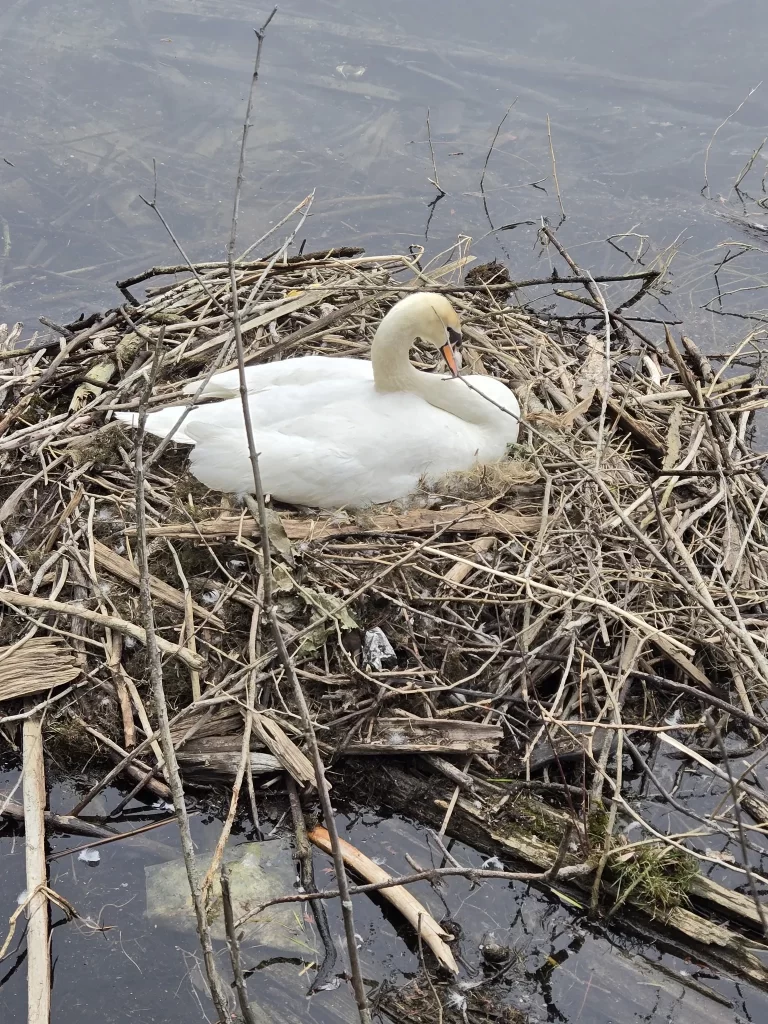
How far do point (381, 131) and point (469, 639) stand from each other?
7.21m

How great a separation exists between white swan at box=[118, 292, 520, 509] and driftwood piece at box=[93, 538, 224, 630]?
595mm

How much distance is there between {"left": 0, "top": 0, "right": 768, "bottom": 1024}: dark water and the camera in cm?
902

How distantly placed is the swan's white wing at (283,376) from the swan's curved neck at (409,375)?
0.24 metres

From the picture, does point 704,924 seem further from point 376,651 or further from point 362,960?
point 376,651

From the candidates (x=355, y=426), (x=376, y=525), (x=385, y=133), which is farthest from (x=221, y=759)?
(x=385, y=133)

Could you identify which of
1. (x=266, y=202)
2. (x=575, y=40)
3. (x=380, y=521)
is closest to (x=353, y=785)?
(x=380, y=521)

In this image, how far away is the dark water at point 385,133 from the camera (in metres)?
9.02

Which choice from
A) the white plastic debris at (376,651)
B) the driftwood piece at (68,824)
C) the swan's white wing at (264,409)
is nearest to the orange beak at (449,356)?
the swan's white wing at (264,409)

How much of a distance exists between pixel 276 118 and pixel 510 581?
748cm

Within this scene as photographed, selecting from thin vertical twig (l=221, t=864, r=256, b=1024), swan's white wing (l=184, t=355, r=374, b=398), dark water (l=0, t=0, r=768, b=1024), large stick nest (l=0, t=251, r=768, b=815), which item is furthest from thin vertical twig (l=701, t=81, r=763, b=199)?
thin vertical twig (l=221, t=864, r=256, b=1024)

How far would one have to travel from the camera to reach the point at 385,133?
10281 mm

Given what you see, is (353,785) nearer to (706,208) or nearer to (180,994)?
(180,994)

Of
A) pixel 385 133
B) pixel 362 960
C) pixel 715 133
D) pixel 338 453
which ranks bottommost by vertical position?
pixel 362 960

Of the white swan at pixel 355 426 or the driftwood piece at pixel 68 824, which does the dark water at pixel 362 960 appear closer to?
the driftwood piece at pixel 68 824
